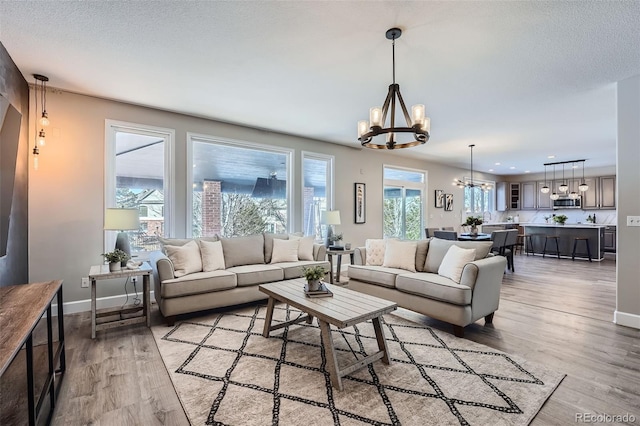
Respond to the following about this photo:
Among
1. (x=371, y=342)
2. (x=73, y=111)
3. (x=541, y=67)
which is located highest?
(x=541, y=67)

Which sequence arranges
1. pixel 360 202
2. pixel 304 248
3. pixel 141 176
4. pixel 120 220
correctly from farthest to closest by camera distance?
1. pixel 360 202
2. pixel 304 248
3. pixel 141 176
4. pixel 120 220

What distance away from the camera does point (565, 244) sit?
8.06m

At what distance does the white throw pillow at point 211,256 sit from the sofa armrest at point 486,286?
115 inches

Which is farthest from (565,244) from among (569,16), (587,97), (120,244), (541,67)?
(120,244)

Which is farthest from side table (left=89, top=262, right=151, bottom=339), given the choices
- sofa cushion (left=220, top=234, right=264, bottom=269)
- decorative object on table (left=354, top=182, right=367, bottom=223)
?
decorative object on table (left=354, top=182, right=367, bottom=223)

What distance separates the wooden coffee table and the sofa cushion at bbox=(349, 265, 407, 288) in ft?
2.98

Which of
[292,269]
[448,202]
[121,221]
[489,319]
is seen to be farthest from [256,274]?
[448,202]

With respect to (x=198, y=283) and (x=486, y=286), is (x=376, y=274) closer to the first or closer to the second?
(x=486, y=286)

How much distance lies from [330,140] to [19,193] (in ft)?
14.9

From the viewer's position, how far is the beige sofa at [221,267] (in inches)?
131

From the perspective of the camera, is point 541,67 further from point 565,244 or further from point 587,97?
point 565,244

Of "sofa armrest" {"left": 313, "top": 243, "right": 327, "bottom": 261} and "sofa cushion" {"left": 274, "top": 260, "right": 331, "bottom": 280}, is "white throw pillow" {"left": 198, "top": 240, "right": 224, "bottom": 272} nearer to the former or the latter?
"sofa cushion" {"left": 274, "top": 260, "right": 331, "bottom": 280}

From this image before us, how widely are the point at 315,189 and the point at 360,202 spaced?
1.17 meters

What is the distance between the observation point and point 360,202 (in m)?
6.63
